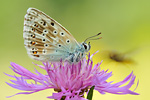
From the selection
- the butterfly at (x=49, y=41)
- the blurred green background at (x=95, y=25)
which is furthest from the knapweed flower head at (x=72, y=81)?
the blurred green background at (x=95, y=25)

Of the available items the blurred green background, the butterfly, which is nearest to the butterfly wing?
the butterfly

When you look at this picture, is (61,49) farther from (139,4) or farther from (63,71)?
(139,4)

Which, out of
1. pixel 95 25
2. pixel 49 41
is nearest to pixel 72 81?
pixel 49 41

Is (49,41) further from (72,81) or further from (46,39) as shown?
(72,81)

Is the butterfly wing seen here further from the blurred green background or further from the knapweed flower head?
the blurred green background

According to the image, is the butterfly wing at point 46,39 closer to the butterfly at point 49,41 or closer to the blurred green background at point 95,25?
the butterfly at point 49,41

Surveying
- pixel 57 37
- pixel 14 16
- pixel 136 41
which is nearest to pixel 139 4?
pixel 136 41
